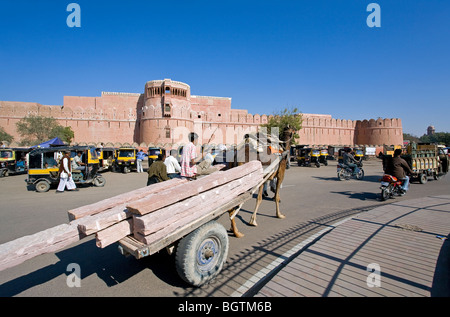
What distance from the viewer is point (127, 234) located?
245 cm

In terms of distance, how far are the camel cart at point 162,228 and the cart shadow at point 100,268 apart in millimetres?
538

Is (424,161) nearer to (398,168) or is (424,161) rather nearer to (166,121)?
(398,168)

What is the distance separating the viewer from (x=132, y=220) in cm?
252

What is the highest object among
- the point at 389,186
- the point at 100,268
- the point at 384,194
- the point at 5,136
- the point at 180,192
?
the point at 5,136

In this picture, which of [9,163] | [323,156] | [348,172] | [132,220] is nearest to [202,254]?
[132,220]

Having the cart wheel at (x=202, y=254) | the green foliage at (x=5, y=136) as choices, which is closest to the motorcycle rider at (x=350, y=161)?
the cart wheel at (x=202, y=254)

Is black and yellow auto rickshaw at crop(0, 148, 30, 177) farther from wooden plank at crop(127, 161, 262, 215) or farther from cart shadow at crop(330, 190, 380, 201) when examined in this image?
cart shadow at crop(330, 190, 380, 201)

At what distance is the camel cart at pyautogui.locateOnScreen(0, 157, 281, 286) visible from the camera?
2123 millimetres

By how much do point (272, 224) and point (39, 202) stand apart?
7.93 meters

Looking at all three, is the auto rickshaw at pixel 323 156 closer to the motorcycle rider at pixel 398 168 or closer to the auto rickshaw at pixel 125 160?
the motorcycle rider at pixel 398 168

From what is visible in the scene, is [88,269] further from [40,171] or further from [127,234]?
[40,171]

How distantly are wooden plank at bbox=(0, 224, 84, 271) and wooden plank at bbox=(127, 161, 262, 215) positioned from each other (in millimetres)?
601

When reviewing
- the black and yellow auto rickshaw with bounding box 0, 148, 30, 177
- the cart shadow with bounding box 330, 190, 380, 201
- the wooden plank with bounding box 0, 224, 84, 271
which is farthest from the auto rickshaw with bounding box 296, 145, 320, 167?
the black and yellow auto rickshaw with bounding box 0, 148, 30, 177

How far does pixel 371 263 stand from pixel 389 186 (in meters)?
5.64
